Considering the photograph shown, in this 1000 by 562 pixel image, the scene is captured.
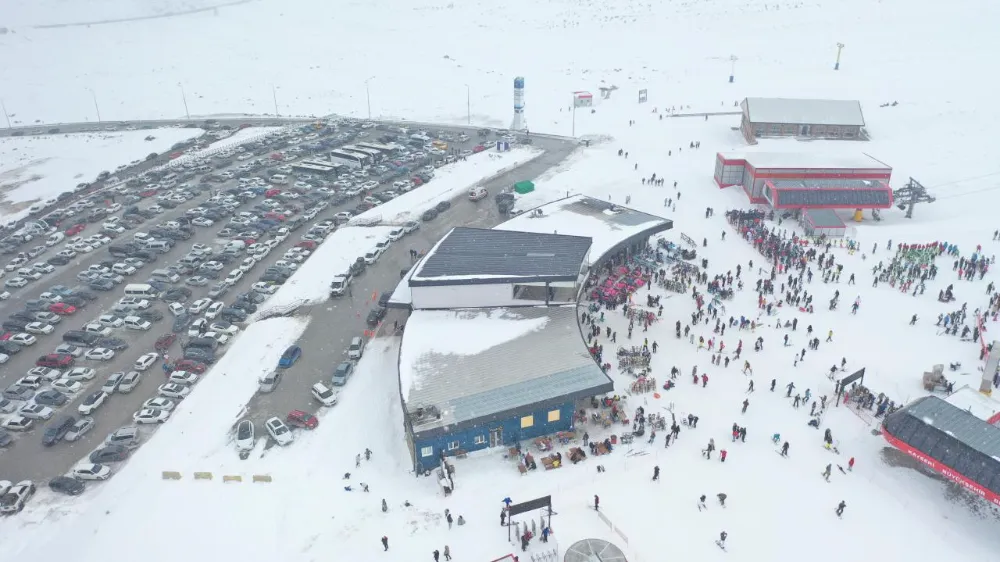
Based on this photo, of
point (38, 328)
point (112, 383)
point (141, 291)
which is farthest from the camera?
point (141, 291)

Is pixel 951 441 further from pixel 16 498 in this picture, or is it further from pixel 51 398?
pixel 51 398

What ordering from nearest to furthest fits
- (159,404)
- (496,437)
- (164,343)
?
(496,437) → (159,404) → (164,343)

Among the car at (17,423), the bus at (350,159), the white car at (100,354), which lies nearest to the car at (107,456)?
the car at (17,423)

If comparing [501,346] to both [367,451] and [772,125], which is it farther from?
[772,125]

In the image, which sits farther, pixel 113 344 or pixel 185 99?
pixel 185 99

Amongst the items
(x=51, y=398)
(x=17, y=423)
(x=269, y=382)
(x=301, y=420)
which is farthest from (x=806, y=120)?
(x=17, y=423)
